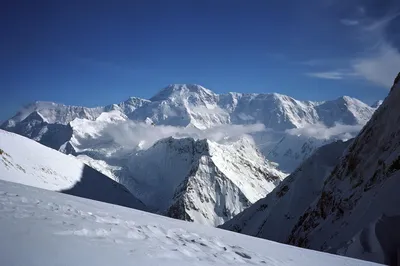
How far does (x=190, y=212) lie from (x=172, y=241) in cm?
17416

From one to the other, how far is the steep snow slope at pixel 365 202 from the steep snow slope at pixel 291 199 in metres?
13.6

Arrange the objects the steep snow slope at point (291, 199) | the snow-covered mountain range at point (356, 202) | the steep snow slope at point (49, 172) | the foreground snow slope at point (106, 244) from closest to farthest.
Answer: the foreground snow slope at point (106, 244)
the snow-covered mountain range at point (356, 202)
the steep snow slope at point (291, 199)
the steep snow slope at point (49, 172)

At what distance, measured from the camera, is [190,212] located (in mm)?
176625

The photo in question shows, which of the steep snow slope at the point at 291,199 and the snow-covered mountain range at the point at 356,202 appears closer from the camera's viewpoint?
the snow-covered mountain range at the point at 356,202

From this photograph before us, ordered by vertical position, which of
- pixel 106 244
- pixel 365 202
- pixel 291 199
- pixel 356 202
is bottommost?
pixel 291 199

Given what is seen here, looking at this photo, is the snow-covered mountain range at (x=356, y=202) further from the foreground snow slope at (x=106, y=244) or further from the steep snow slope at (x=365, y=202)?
the foreground snow slope at (x=106, y=244)

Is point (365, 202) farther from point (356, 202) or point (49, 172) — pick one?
point (49, 172)

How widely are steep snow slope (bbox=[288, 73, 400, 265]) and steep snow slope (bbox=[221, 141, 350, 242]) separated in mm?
13634

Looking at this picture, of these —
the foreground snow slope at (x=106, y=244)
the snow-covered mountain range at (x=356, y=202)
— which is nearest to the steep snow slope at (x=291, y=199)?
the snow-covered mountain range at (x=356, y=202)

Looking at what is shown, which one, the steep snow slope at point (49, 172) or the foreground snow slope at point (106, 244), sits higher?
the foreground snow slope at point (106, 244)

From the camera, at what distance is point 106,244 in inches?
299

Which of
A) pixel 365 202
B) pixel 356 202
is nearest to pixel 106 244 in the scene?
pixel 365 202

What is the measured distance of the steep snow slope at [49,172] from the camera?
74.3 m

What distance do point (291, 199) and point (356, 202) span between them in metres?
33.7
